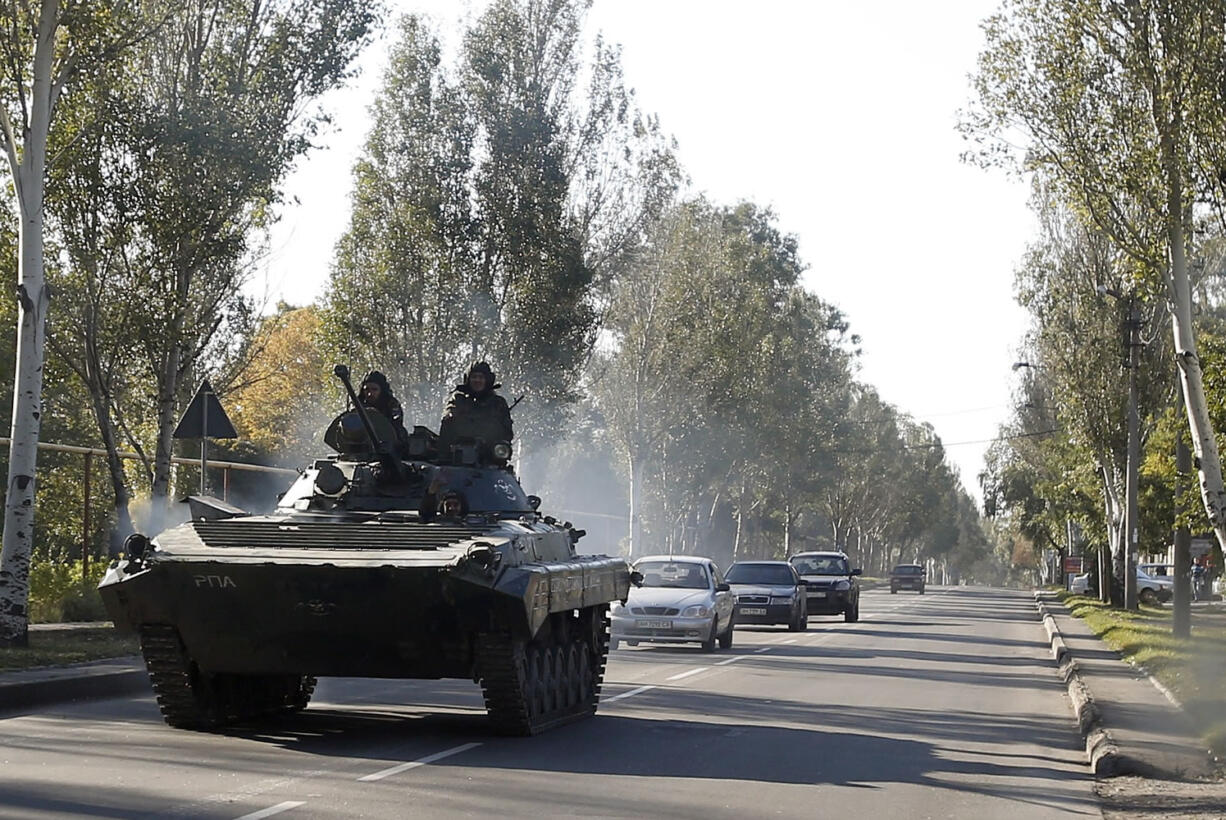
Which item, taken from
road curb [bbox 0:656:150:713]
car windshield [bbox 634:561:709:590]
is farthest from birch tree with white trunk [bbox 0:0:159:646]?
car windshield [bbox 634:561:709:590]

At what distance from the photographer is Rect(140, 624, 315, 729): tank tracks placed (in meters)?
13.0

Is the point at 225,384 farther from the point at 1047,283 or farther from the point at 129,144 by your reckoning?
the point at 1047,283

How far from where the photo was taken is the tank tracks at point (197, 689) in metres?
13.0

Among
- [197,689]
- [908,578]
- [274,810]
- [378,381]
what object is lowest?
[274,810]

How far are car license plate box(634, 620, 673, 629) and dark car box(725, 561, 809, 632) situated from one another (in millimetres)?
7226

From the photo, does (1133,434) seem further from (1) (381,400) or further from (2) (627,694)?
(1) (381,400)

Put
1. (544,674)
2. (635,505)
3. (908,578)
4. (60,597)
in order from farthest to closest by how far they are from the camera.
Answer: (908,578) → (635,505) → (60,597) → (544,674)

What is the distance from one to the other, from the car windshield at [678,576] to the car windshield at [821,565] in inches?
542

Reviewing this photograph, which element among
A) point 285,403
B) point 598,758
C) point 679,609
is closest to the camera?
point 598,758

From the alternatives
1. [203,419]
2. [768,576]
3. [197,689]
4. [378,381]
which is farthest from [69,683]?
[768,576]

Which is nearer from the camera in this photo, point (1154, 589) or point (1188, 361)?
point (1188, 361)

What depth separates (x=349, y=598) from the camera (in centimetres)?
1254

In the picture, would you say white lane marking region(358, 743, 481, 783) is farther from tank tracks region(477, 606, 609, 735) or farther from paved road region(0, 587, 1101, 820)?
tank tracks region(477, 606, 609, 735)

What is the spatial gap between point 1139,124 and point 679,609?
29.8 ft
